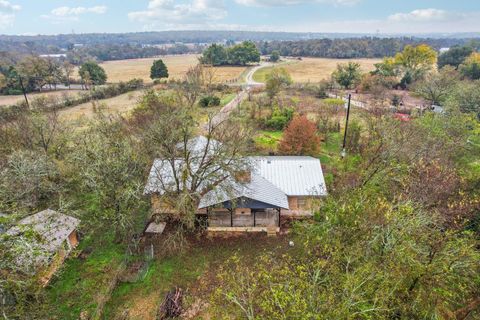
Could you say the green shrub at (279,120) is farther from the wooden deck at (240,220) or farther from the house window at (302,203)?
the wooden deck at (240,220)

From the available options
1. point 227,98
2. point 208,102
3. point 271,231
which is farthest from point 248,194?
point 227,98

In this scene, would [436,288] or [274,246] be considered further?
[274,246]

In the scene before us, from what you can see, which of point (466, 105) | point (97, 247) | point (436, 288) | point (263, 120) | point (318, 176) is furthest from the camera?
point (263, 120)

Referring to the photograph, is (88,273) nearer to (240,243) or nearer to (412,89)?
(240,243)

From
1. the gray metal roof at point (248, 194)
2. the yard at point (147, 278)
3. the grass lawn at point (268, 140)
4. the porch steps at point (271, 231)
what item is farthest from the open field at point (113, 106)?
the yard at point (147, 278)

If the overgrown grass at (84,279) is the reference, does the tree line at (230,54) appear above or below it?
above

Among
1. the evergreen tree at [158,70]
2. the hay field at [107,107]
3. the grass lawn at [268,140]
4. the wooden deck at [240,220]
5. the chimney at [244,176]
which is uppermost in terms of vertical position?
the evergreen tree at [158,70]

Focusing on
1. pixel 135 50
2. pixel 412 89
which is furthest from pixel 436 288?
pixel 135 50

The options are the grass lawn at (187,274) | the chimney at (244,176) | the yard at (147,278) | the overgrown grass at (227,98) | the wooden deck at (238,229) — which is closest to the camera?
the yard at (147,278)
